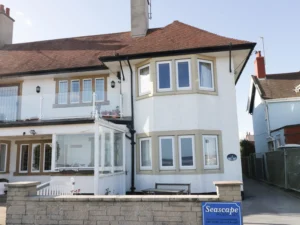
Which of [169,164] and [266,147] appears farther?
[266,147]

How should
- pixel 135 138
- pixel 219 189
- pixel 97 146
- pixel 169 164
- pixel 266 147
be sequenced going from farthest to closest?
pixel 266 147
pixel 135 138
pixel 169 164
pixel 97 146
pixel 219 189

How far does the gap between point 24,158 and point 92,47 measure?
7246 millimetres

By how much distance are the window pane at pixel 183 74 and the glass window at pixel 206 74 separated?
58 cm

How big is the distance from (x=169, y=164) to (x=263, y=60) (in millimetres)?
16286

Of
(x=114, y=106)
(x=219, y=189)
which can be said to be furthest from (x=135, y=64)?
(x=219, y=189)

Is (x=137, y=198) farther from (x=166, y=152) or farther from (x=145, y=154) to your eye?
(x=145, y=154)

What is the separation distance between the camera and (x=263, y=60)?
23.8 meters

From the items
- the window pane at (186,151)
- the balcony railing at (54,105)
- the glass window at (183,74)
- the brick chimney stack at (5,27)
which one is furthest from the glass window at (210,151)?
the brick chimney stack at (5,27)

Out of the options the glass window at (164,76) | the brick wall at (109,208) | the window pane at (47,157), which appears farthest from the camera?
the window pane at (47,157)

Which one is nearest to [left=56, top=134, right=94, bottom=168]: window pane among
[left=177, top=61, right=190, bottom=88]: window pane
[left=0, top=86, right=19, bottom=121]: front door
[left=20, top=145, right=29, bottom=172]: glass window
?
[left=0, top=86, right=19, bottom=121]: front door

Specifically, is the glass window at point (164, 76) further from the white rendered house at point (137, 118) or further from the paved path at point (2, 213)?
the paved path at point (2, 213)

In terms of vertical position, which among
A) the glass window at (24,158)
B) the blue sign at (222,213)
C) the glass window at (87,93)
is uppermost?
the glass window at (87,93)

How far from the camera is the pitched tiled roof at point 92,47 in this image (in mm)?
12797

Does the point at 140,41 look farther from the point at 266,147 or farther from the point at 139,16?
the point at 266,147
